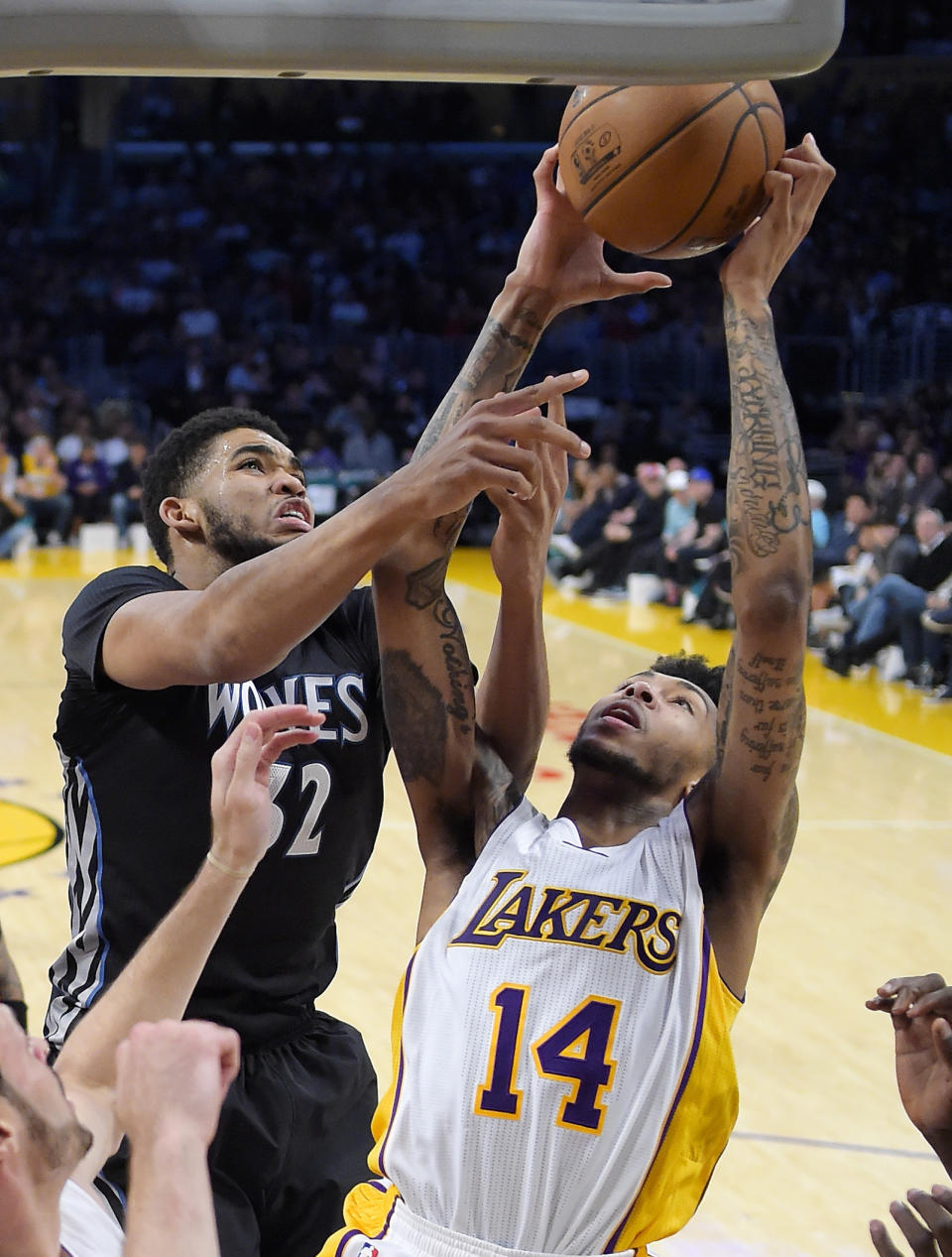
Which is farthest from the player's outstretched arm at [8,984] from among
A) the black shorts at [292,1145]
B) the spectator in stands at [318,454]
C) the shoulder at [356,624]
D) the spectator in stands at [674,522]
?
the spectator in stands at [318,454]

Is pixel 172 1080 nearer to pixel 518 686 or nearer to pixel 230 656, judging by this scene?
pixel 230 656

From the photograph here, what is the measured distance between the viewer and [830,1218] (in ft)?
16.2

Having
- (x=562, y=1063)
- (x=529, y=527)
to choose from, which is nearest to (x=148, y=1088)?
(x=562, y=1063)

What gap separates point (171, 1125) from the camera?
1.85m

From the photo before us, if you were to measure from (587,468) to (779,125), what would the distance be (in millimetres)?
16152

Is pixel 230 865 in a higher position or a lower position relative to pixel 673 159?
lower

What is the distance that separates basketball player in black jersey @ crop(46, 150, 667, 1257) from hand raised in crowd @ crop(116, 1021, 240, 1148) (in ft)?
3.38

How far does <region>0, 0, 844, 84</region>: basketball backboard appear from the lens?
1.77 m

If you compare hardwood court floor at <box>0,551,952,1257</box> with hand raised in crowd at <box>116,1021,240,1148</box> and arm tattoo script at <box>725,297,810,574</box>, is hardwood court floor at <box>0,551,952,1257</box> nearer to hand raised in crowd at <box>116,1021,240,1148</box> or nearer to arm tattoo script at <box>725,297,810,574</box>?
arm tattoo script at <box>725,297,810,574</box>

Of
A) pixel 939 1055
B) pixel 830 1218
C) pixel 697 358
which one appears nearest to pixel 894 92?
pixel 697 358

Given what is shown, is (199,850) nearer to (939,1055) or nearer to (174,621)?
(174,621)

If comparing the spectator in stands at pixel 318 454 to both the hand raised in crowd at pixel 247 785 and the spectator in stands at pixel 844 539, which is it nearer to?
the spectator in stands at pixel 844 539

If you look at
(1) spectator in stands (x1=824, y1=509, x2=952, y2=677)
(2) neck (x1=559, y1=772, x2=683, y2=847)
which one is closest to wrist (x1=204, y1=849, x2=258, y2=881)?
(2) neck (x1=559, y1=772, x2=683, y2=847)

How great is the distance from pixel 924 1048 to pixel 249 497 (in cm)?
177
